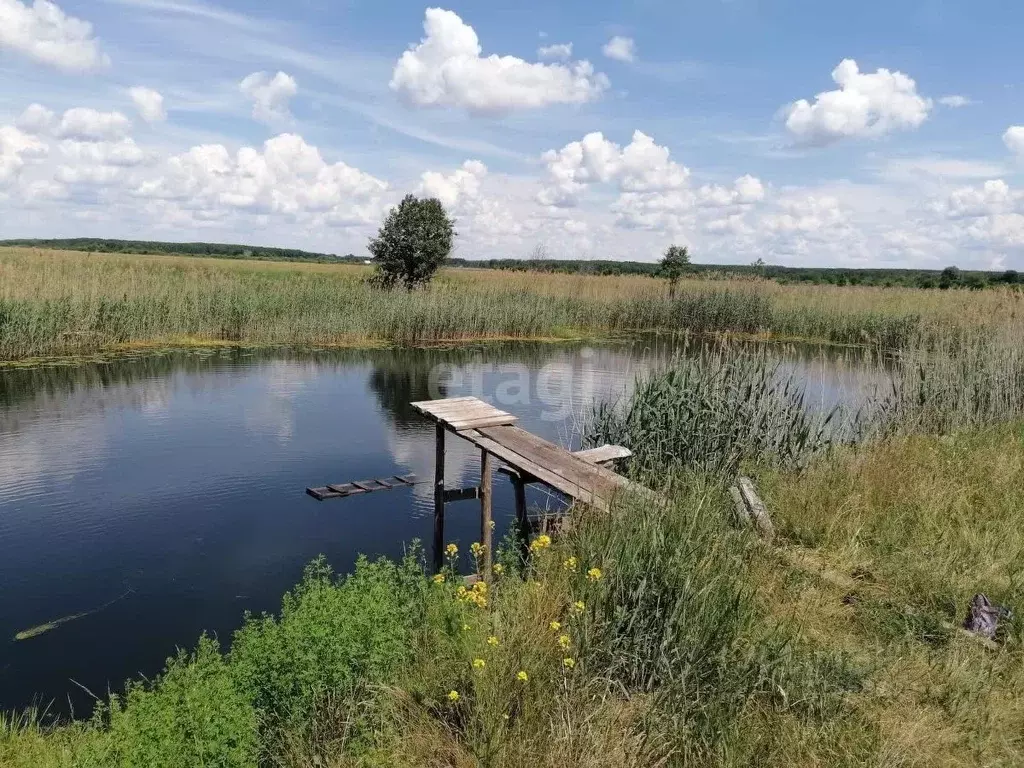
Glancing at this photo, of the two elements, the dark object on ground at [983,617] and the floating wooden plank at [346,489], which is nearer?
the dark object on ground at [983,617]

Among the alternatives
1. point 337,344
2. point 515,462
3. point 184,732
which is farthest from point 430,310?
point 184,732

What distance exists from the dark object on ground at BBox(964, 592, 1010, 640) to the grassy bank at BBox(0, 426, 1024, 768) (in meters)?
0.08

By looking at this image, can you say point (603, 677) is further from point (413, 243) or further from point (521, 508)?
point (413, 243)

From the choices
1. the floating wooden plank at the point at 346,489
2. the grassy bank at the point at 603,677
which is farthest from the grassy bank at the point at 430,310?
the grassy bank at the point at 603,677

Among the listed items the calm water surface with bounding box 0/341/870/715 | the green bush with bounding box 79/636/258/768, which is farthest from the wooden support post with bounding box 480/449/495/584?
the green bush with bounding box 79/636/258/768

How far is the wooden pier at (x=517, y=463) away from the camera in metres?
5.39

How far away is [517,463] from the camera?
233 inches

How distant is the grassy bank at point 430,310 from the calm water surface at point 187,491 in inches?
87.3

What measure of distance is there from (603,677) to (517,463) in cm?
256

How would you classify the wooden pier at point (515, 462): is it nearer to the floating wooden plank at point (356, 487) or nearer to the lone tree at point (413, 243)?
the floating wooden plank at point (356, 487)

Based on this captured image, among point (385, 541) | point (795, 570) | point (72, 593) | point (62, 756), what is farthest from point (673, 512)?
point (72, 593)

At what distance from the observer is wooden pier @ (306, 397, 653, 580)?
212 inches

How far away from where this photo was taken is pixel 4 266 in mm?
21734

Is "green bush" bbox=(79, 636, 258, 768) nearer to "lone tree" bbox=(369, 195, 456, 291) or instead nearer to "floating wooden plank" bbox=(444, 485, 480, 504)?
"floating wooden plank" bbox=(444, 485, 480, 504)
